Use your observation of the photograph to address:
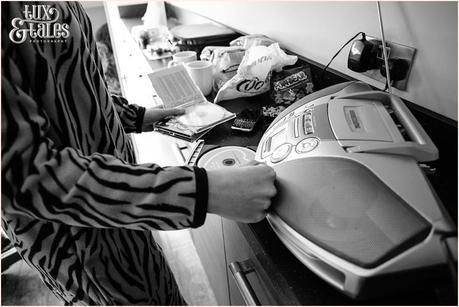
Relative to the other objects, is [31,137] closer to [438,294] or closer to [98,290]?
[98,290]

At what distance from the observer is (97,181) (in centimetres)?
39

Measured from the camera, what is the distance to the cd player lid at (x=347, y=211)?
14.6 inches

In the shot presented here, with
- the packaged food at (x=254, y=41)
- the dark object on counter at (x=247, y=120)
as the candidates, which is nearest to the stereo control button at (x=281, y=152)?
the dark object on counter at (x=247, y=120)

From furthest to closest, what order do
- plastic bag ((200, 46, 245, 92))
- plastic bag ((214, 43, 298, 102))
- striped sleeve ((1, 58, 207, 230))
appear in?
plastic bag ((200, 46, 245, 92)) < plastic bag ((214, 43, 298, 102)) < striped sleeve ((1, 58, 207, 230))

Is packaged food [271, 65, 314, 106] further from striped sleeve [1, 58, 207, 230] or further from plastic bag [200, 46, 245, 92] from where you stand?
striped sleeve [1, 58, 207, 230]

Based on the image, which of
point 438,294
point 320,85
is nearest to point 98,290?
point 438,294

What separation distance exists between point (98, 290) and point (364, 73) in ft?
2.60

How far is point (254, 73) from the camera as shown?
924 millimetres

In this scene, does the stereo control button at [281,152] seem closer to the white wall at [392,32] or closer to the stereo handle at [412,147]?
the stereo handle at [412,147]

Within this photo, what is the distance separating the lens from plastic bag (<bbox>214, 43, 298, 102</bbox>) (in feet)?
3.02

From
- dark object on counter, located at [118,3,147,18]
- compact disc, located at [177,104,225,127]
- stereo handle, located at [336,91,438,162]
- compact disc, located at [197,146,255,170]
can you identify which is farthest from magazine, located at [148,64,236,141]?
dark object on counter, located at [118,3,147,18]

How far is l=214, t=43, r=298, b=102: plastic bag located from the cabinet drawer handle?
0.53 m
